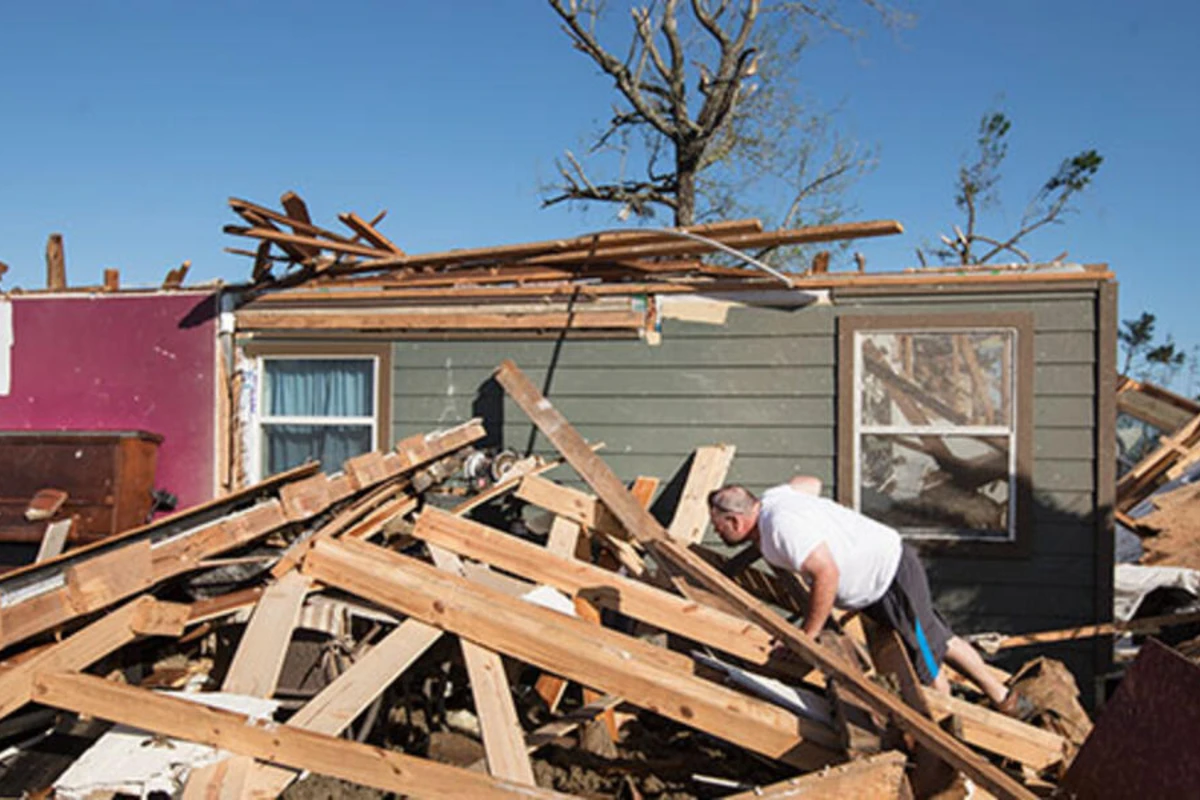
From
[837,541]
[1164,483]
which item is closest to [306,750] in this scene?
[837,541]

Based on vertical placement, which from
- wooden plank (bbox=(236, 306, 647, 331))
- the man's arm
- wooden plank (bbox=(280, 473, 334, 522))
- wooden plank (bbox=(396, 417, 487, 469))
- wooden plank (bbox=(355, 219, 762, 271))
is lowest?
the man's arm

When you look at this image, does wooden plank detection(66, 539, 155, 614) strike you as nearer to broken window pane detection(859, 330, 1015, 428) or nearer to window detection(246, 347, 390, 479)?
window detection(246, 347, 390, 479)

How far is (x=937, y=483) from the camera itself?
6.44m

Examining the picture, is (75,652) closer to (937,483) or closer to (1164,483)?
(937,483)

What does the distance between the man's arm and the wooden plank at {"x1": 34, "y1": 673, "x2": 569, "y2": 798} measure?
1.41m

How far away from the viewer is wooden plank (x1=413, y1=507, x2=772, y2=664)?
169 inches

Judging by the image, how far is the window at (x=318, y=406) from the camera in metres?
7.31

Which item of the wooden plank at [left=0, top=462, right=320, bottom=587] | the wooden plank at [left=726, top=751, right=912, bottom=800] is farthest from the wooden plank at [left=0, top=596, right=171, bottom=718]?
the wooden plank at [left=726, top=751, right=912, bottom=800]

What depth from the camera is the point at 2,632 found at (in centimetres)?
368

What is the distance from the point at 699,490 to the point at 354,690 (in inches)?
126

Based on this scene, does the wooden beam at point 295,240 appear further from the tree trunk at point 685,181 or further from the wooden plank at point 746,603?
the tree trunk at point 685,181

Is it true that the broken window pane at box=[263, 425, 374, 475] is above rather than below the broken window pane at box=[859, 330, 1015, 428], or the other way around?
below

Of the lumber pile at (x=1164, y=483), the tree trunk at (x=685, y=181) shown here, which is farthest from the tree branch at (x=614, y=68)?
the lumber pile at (x=1164, y=483)

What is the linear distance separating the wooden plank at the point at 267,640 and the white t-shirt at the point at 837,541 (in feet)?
6.97
